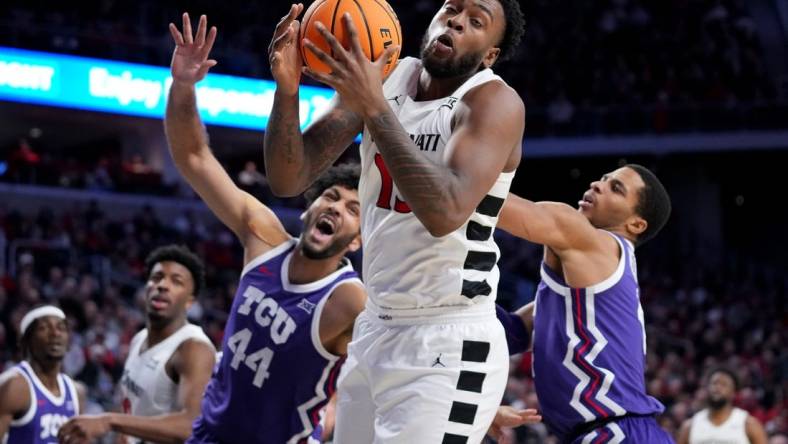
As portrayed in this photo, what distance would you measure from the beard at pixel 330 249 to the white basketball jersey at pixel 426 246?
1.30 metres

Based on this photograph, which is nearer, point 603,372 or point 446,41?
point 446,41

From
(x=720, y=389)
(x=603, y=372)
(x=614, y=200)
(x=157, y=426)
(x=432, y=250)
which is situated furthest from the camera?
(x=720, y=389)

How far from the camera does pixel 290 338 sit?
477cm

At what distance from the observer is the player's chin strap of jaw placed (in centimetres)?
491

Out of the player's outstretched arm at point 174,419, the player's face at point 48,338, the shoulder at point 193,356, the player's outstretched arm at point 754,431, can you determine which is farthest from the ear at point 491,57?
the player's outstretched arm at point 754,431

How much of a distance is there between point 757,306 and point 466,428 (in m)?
18.0

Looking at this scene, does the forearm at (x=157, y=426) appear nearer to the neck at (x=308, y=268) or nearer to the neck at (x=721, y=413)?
the neck at (x=308, y=268)

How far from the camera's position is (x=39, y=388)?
270 inches

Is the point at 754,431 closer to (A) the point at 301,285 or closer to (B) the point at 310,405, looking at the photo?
(B) the point at 310,405

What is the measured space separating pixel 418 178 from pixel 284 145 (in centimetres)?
62

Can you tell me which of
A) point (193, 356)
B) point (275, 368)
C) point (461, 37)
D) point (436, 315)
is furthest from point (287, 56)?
point (193, 356)

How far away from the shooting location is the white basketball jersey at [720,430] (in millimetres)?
8586

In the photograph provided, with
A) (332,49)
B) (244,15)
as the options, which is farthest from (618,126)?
(332,49)

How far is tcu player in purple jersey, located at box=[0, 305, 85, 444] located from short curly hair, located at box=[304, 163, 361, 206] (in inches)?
98.8
